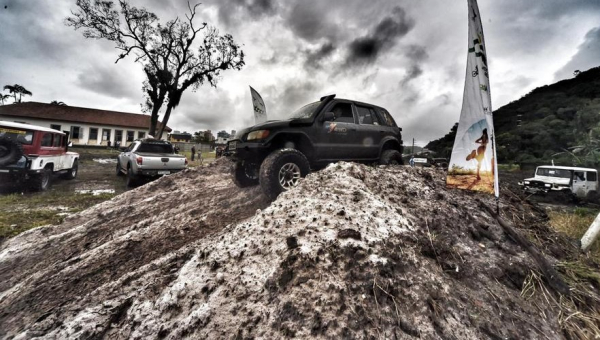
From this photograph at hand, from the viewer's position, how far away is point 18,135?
7.64 m

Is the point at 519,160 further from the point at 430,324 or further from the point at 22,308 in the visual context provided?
the point at 22,308

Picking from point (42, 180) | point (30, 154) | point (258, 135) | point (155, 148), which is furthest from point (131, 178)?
point (258, 135)

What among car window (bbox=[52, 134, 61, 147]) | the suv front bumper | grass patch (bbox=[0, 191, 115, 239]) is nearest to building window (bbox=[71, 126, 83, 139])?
car window (bbox=[52, 134, 61, 147])

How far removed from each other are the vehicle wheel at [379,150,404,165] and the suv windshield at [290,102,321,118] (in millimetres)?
2038

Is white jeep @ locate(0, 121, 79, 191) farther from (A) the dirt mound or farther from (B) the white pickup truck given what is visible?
(A) the dirt mound

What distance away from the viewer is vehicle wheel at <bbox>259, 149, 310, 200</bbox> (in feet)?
13.7

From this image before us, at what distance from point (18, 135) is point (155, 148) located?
3.65 meters

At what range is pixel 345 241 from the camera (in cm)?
232

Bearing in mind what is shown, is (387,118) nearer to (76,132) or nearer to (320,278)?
(320,278)

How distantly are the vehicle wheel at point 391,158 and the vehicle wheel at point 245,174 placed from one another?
2957mm

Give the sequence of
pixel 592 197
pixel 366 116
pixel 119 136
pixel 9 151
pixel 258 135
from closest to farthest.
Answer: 1. pixel 258 135
2. pixel 366 116
3. pixel 9 151
4. pixel 592 197
5. pixel 119 136

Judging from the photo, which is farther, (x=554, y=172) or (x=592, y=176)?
(x=554, y=172)

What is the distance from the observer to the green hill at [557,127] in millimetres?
20828

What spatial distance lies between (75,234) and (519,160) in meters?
39.3
